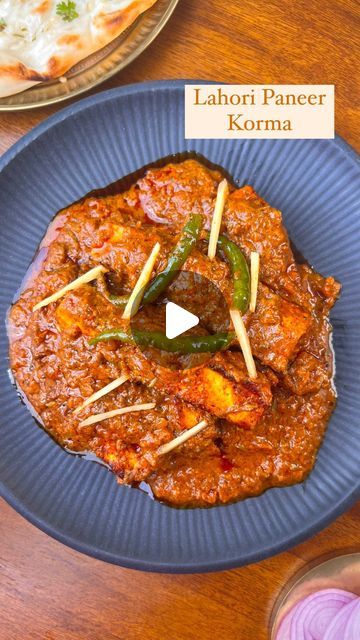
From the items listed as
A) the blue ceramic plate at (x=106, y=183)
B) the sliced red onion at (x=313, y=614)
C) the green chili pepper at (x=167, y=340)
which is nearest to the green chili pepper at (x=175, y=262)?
the green chili pepper at (x=167, y=340)

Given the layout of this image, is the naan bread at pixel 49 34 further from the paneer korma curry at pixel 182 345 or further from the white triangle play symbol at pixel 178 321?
the white triangle play symbol at pixel 178 321

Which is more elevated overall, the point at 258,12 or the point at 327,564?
the point at 258,12

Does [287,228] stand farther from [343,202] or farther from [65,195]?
[65,195]

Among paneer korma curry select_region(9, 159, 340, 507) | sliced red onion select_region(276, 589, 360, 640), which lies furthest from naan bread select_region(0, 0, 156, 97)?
sliced red onion select_region(276, 589, 360, 640)

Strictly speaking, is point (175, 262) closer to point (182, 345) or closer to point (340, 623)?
point (182, 345)

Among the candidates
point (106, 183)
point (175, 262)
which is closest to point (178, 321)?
point (175, 262)

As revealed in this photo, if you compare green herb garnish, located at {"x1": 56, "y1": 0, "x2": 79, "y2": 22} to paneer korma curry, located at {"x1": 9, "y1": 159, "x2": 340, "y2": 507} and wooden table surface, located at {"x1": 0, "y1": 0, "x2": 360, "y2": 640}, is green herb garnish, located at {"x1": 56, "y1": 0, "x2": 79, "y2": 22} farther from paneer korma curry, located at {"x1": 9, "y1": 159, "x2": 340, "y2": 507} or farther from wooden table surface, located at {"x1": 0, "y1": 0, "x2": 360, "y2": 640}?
paneer korma curry, located at {"x1": 9, "y1": 159, "x2": 340, "y2": 507}

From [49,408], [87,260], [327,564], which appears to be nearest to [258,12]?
[87,260]
